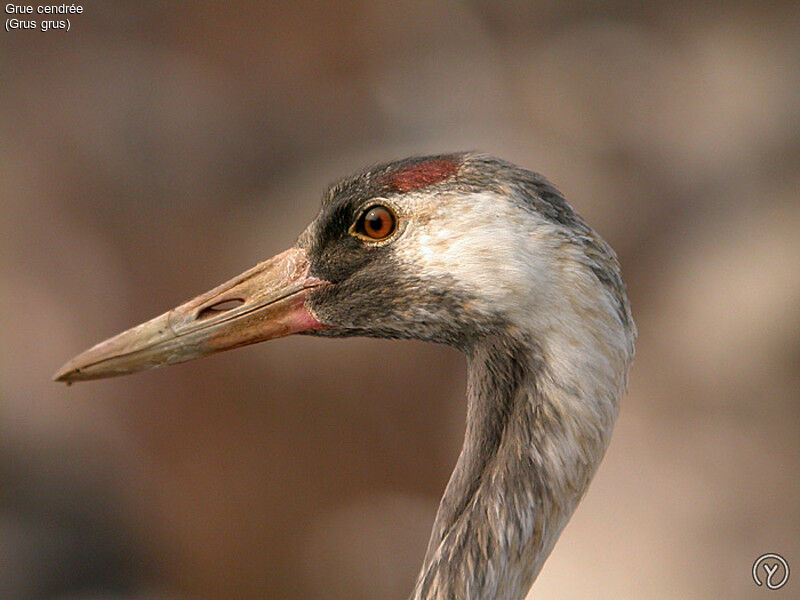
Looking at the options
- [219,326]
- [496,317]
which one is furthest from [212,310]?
[496,317]

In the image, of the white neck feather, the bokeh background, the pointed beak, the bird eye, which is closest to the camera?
the white neck feather

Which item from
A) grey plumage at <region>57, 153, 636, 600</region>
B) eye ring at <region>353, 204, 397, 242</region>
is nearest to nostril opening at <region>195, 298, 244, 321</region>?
grey plumage at <region>57, 153, 636, 600</region>

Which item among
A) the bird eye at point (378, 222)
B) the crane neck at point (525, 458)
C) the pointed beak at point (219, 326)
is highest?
the bird eye at point (378, 222)

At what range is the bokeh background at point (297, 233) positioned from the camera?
14.2 feet

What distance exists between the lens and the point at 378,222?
5.44 ft

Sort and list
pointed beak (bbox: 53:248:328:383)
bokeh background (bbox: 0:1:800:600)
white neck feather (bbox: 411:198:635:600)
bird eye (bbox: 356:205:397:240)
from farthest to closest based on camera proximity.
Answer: bokeh background (bbox: 0:1:800:600)
pointed beak (bbox: 53:248:328:383)
bird eye (bbox: 356:205:397:240)
white neck feather (bbox: 411:198:635:600)

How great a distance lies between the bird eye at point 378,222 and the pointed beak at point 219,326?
0.55 feet

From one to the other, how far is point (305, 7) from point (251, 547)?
3192 millimetres

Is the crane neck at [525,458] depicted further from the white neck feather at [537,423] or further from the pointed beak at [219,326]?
the pointed beak at [219,326]

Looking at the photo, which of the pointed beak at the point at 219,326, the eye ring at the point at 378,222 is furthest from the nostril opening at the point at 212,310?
the eye ring at the point at 378,222

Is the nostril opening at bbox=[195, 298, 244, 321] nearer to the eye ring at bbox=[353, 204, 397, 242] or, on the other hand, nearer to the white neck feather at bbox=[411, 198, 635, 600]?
the eye ring at bbox=[353, 204, 397, 242]

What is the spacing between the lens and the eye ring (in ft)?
5.41

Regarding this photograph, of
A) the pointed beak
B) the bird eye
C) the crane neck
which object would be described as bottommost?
the crane neck

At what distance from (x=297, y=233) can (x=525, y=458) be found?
3.21 meters
